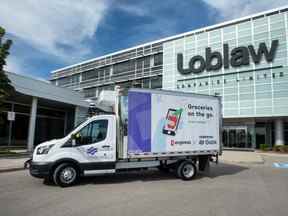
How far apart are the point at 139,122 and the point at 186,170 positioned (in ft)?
9.44

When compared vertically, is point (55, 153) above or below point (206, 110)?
below

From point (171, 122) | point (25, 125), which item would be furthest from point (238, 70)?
point (171, 122)

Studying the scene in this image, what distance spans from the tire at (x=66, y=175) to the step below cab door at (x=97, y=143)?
1.20ft

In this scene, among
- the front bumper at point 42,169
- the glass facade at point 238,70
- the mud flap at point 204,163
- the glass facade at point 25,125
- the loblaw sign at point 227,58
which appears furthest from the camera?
the loblaw sign at point 227,58

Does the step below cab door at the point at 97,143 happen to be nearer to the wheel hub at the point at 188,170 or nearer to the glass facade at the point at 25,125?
the wheel hub at the point at 188,170

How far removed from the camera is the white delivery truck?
8.67 meters

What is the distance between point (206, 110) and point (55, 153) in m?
6.35

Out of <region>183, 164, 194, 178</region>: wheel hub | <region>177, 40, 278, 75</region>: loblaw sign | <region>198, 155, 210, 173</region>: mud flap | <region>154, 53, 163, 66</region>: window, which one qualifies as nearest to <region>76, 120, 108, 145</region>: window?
Answer: <region>183, 164, 194, 178</region>: wheel hub

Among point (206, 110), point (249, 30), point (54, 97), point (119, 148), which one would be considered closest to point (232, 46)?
point (249, 30)

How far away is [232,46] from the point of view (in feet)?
118

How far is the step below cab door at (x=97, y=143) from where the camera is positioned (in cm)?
892

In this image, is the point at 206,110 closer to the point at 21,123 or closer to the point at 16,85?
the point at 16,85

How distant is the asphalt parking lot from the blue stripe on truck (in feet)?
4.56

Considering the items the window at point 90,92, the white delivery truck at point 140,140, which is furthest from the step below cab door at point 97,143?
the window at point 90,92
